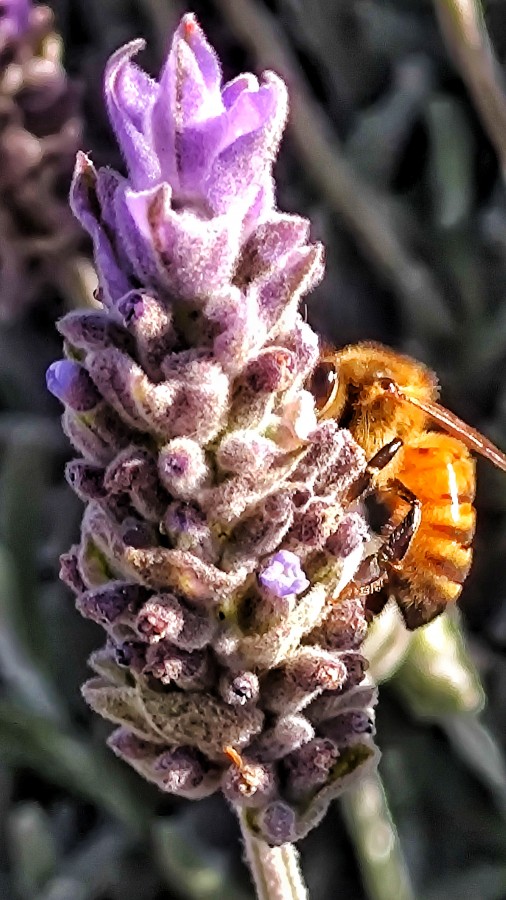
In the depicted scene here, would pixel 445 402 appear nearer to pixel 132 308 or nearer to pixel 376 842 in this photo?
pixel 376 842

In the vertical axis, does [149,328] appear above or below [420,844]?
above

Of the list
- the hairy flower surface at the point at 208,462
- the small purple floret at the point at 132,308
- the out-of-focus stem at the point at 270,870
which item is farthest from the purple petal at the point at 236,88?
the out-of-focus stem at the point at 270,870

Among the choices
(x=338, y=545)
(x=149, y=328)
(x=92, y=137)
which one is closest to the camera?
(x=149, y=328)

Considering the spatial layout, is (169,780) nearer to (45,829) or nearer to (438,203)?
(45,829)

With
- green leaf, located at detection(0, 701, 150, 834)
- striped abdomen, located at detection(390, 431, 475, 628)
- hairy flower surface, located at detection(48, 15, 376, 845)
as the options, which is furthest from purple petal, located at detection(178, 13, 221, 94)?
green leaf, located at detection(0, 701, 150, 834)

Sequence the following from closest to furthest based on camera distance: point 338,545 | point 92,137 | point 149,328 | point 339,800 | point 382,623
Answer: point 149,328
point 338,545
point 382,623
point 339,800
point 92,137

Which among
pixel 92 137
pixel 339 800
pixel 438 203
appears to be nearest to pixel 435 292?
pixel 438 203
